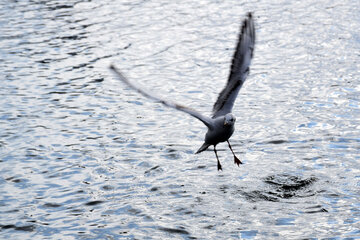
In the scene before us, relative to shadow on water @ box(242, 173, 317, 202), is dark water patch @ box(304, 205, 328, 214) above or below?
above

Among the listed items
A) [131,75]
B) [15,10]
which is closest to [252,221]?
[131,75]

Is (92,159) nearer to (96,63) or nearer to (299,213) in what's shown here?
(299,213)

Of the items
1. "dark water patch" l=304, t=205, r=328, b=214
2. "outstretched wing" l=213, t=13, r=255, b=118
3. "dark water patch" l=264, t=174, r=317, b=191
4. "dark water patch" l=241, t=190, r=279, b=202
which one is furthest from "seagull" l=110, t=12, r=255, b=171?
"dark water patch" l=304, t=205, r=328, b=214

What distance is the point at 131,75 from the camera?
67.7 ft

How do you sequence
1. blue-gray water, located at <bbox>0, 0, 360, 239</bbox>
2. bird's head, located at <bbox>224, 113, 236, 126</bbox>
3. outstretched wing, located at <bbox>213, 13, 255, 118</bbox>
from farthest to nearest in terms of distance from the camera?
outstretched wing, located at <bbox>213, 13, 255, 118</bbox> < bird's head, located at <bbox>224, 113, 236, 126</bbox> < blue-gray water, located at <bbox>0, 0, 360, 239</bbox>

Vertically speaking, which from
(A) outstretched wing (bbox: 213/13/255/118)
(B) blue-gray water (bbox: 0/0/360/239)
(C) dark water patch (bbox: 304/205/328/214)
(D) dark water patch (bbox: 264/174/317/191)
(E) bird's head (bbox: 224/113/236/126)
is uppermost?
(A) outstretched wing (bbox: 213/13/255/118)

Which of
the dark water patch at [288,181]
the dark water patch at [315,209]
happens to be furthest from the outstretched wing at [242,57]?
the dark water patch at [315,209]

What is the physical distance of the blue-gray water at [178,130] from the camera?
38.5 ft

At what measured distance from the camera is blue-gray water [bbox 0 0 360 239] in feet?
38.5

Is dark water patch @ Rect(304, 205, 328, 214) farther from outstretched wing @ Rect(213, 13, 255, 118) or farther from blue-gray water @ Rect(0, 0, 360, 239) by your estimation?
outstretched wing @ Rect(213, 13, 255, 118)

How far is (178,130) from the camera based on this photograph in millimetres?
16281

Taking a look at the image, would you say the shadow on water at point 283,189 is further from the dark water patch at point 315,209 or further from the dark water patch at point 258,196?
the dark water patch at point 315,209

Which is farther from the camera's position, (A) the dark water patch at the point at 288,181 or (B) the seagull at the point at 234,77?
(A) the dark water patch at the point at 288,181

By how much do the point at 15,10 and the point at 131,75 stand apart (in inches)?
474
